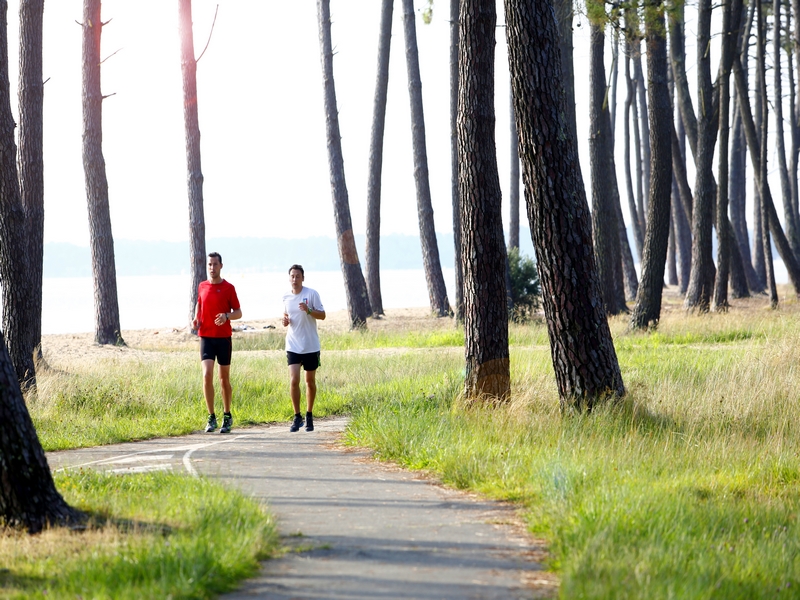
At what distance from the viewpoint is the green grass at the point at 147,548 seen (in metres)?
4.54

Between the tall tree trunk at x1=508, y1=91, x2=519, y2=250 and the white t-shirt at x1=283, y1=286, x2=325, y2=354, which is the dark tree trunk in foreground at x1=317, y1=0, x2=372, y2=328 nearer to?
the tall tree trunk at x1=508, y1=91, x2=519, y2=250

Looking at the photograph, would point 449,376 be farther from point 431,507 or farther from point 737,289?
point 737,289

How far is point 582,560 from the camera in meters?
4.82

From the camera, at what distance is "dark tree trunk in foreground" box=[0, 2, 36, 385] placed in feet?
41.4

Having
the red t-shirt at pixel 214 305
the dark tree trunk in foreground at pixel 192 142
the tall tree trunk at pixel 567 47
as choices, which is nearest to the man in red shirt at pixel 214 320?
the red t-shirt at pixel 214 305

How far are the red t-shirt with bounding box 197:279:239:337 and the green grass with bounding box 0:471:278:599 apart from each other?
4195 mm

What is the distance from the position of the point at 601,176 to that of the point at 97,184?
13.0 m

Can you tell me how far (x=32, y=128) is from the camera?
598 inches

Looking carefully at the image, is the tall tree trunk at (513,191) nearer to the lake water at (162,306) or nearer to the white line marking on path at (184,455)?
the lake water at (162,306)

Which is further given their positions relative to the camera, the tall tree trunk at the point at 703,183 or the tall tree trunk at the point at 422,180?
the tall tree trunk at the point at 422,180

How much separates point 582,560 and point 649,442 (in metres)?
3.74

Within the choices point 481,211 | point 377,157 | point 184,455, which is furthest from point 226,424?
point 377,157

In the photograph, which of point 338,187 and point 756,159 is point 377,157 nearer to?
point 338,187

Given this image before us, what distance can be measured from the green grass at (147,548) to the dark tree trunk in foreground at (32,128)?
942 centimetres
